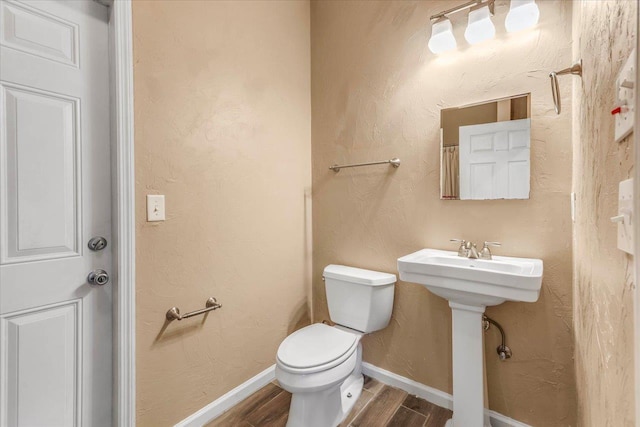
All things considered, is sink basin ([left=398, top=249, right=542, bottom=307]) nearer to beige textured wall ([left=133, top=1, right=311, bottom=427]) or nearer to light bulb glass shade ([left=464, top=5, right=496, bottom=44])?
beige textured wall ([left=133, top=1, right=311, bottom=427])

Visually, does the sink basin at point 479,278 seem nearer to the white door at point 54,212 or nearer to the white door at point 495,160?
the white door at point 495,160

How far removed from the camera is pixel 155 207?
1307 millimetres

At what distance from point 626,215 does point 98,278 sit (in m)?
1.58

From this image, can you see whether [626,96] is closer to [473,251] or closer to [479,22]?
[473,251]

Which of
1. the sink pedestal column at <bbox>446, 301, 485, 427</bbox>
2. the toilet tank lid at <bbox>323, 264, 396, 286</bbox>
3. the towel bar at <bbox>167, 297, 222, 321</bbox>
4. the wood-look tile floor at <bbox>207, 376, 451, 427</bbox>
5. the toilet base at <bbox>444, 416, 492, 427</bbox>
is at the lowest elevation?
the wood-look tile floor at <bbox>207, 376, 451, 427</bbox>

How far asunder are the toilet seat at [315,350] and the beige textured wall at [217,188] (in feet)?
1.27

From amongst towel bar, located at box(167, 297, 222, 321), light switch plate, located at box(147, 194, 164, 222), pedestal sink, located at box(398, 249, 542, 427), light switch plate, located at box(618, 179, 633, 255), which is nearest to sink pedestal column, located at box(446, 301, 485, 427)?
pedestal sink, located at box(398, 249, 542, 427)

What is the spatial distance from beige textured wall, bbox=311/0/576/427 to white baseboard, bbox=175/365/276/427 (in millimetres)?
560

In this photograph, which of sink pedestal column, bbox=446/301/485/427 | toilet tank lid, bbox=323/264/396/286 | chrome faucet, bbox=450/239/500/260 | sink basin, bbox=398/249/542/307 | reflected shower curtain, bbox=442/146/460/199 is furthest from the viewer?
toilet tank lid, bbox=323/264/396/286

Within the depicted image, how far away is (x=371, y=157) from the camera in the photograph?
187cm

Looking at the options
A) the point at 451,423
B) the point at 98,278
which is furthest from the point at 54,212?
the point at 451,423

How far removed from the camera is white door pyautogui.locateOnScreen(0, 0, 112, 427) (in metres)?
0.99

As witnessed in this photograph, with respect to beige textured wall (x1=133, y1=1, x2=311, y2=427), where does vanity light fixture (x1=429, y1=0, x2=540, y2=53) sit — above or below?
above

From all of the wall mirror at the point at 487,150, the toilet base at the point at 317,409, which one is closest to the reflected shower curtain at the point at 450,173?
the wall mirror at the point at 487,150
